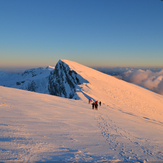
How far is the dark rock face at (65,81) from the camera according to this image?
Result: 135ft

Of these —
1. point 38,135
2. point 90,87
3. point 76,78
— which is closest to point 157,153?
point 38,135

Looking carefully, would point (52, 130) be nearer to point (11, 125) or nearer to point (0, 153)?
point (11, 125)

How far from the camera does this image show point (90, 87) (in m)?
33.3

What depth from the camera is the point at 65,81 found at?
51812 mm

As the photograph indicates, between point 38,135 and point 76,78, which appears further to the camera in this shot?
point 76,78

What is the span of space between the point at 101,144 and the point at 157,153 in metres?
2.63

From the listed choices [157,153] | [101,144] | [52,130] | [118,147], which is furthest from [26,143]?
[157,153]

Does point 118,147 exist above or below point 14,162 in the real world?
below

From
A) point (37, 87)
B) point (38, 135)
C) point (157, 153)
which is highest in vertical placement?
point (38, 135)

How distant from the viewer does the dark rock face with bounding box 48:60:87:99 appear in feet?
135

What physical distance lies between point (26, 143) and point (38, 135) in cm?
82

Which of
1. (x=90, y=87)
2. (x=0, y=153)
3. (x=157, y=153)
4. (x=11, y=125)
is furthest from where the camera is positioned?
(x=90, y=87)

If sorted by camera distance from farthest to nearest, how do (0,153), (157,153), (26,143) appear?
(157,153) → (26,143) → (0,153)

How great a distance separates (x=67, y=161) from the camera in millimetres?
3594
